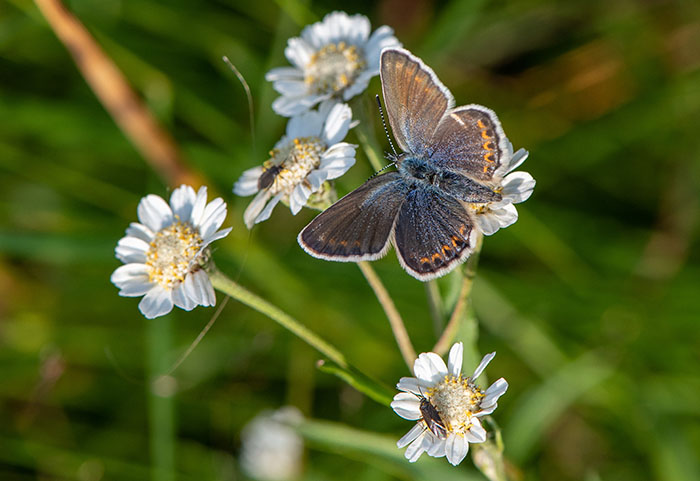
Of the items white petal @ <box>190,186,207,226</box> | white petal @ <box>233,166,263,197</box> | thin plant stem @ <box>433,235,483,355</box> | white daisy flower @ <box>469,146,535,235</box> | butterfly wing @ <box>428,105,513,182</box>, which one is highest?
white petal @ <box>233,166,263,197</box>

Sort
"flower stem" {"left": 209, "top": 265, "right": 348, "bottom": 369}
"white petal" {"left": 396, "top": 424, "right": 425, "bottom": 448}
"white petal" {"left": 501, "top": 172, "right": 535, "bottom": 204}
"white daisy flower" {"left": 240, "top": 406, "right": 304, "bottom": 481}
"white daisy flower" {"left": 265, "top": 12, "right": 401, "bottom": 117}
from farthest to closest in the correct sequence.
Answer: "white daisy flower" {"left": 240, "top": 406, "right": 304, "bottom": 481}
"white daisy flower" {"left": 265, "top": 12, "right": 401, "bottom": 117}
"white petal" {"left": 501, "top": 172, "right": 535, "bottom": 204}
"flower stem" {"left": 209, "top": 265, "right": 348, "bottom": 369}
"white petal" {"left": 396, "top": 424, "right": 425, "bottom": 448}

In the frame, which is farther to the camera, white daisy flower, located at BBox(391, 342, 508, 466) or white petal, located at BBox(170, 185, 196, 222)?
white petal, located at BBox(170, 185, 196, 222)

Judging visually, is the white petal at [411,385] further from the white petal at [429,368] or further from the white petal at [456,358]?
the white petal at [456,358]

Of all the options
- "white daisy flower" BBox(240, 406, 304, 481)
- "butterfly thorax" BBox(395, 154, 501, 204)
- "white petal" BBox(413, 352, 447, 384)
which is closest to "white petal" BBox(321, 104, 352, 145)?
"butterfly thorax" BBox(395, 154, 501, 204)

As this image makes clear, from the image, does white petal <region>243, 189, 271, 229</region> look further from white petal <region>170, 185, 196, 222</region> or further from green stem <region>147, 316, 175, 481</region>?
green stem <region>147, 316, 175, 481</region>

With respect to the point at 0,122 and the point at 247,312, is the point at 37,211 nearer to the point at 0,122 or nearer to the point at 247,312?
the point at 0,122

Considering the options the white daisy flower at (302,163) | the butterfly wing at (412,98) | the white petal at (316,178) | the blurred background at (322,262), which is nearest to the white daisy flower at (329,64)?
the white daisy flower at (302,163)
